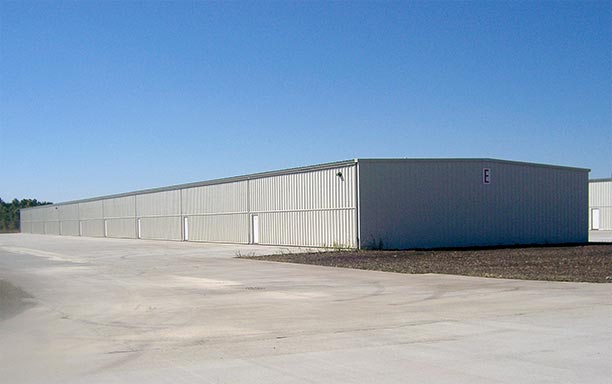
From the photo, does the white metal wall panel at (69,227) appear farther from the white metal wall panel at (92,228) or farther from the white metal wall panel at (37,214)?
the white metal wall panel at (37,214)

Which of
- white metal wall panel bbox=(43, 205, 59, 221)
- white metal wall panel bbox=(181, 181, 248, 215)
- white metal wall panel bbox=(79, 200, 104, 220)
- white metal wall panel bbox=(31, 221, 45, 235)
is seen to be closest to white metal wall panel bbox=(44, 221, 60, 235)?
white metal wall panel bbox=(43, 205, 59, 221)

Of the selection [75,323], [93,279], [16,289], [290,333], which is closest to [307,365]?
[290,333]

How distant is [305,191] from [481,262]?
16183 mm

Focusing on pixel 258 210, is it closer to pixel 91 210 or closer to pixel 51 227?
pixel 91 210

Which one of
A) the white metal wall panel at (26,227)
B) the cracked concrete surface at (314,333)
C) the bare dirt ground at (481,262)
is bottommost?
the white metal wall panel at (26,227)

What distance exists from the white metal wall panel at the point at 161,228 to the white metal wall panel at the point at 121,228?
115 inches

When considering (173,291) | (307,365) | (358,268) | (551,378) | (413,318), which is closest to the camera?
(551,378)

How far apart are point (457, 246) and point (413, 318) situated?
86.5ft

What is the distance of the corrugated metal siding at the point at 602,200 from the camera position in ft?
202

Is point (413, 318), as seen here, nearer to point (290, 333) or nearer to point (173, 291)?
point (290, 333)

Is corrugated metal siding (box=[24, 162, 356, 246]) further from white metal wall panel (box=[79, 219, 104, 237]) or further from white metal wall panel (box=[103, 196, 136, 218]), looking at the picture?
white metal wall panel (box=[79, 219, 104, 237])

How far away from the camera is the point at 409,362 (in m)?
8.47

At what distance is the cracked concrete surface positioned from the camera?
803 centimetres

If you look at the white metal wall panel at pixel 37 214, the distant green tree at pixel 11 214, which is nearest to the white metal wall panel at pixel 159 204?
the white metal wall panel at pixel 37 214
